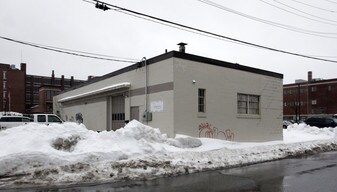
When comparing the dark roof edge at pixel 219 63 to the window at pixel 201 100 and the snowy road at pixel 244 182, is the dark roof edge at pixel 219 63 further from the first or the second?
the snowy road at pixel 244 182

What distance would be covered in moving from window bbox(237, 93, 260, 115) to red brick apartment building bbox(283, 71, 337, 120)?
210 ft

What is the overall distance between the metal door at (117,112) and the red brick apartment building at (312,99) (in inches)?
2677

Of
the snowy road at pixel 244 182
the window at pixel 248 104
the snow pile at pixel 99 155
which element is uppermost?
the window at pixel 248 104

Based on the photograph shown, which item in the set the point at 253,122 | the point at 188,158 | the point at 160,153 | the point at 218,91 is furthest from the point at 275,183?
the point at 253,122

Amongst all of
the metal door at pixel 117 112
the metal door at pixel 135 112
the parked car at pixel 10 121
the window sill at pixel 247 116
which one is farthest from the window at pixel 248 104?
the parked car at pixel 10 121

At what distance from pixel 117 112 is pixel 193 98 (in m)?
7.08

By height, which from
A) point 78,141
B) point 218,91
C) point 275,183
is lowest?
point 275,183

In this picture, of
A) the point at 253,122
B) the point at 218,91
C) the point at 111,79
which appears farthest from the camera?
the point at 111,79

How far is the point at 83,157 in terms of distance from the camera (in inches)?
528

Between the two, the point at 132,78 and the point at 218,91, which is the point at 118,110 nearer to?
the point at 132,78

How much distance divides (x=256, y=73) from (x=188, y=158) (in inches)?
456

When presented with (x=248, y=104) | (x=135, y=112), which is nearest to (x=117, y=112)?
(x=135, y=112)

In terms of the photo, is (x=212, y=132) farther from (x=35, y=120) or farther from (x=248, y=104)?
(x=35, y=120)

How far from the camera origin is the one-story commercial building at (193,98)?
762 inches
